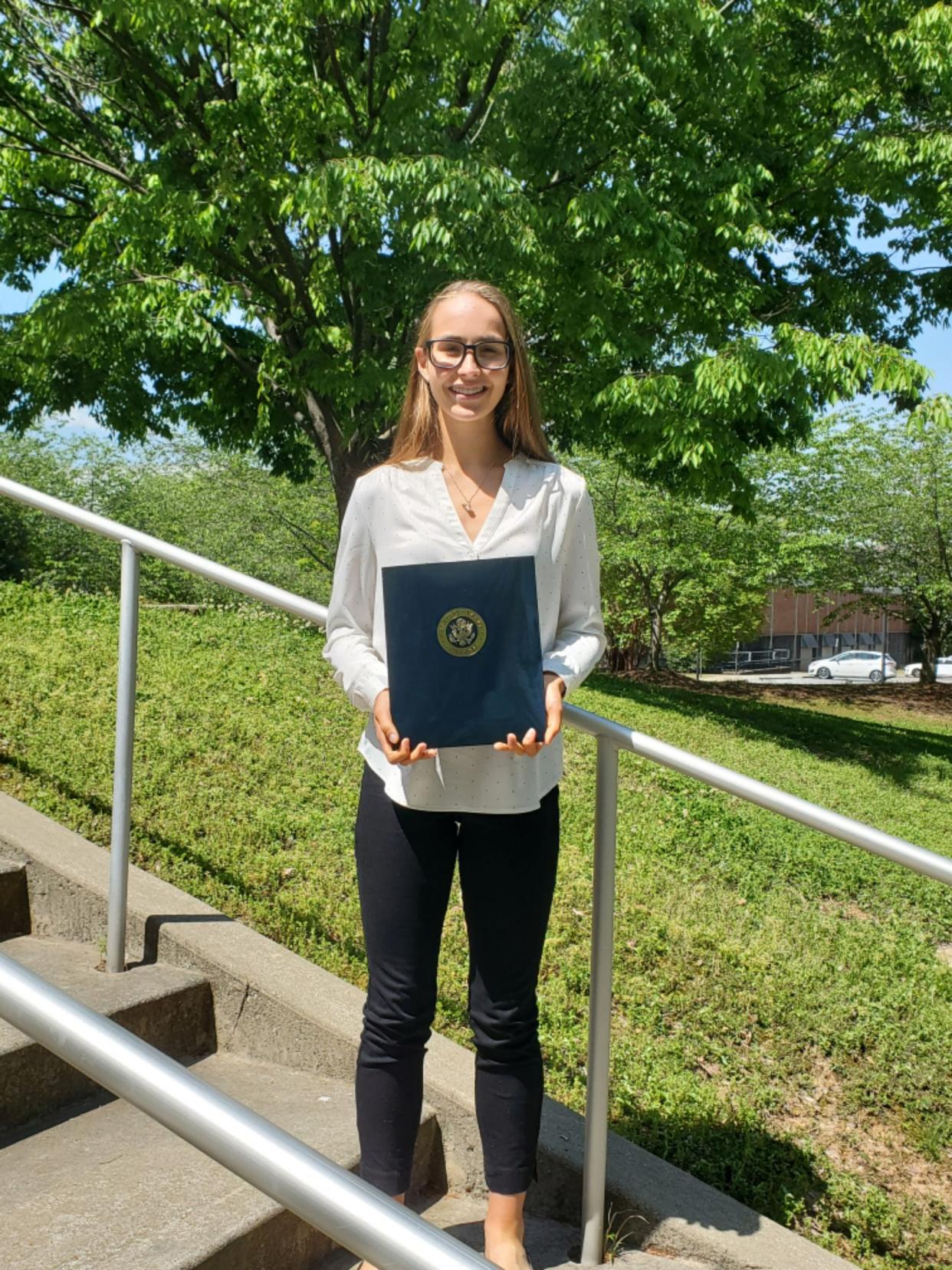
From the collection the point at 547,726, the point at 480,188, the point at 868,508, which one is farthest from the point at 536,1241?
the point at 868,508

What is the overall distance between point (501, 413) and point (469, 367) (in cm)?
15

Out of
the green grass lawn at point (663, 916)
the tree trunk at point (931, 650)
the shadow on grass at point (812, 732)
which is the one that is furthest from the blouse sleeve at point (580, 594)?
the tree trunk at point (931, 650)

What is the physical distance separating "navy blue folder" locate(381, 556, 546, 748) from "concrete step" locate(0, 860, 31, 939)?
1.76 m

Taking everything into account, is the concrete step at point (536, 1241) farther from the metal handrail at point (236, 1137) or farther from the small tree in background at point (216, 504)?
the small tree in background at point (216, 504)

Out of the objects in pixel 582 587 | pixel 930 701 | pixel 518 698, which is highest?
pixel 582 587

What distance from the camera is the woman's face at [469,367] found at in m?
1.89

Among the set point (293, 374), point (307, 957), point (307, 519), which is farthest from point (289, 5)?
point (307, 519)

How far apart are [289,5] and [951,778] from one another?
804cm

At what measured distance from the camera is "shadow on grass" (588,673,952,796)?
9.65m

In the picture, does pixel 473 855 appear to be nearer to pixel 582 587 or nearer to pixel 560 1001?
pixel 582 587

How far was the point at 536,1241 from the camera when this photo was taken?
219cm

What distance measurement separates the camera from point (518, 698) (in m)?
1.70

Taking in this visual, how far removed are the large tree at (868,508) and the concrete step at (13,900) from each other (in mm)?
17031

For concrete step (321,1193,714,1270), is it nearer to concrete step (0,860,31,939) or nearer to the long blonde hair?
concrete step (0,860,31,939)
